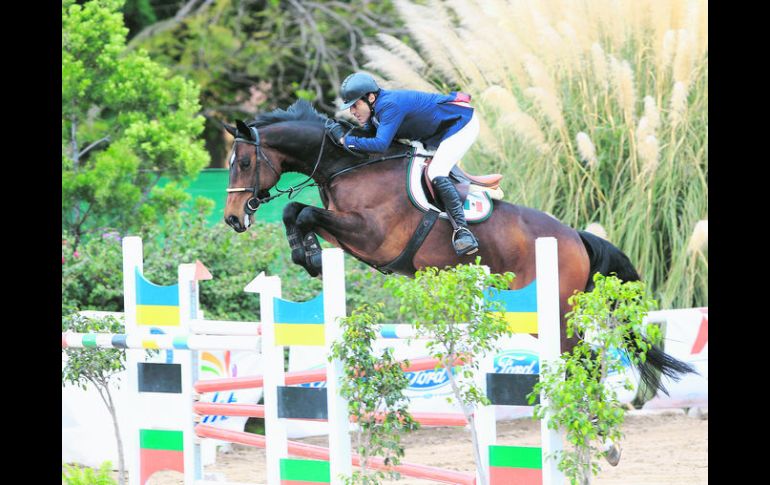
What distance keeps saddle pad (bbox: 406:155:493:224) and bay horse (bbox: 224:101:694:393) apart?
4 centimetres

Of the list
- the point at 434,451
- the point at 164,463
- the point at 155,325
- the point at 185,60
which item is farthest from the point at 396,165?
the point at 185,60

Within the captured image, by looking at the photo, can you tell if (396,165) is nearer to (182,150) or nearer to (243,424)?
(243,424)

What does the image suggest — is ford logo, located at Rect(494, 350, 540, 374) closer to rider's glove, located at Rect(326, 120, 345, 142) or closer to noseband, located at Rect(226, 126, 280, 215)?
rider's glove, located at Rect(326, 120, 345, 142)

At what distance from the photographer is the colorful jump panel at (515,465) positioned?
3.88 m

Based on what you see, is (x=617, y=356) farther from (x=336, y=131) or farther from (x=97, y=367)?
(x=97, y=367)

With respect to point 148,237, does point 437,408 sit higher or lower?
lower

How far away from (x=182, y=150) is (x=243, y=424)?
2769mm

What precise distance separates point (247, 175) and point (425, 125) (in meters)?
0.90

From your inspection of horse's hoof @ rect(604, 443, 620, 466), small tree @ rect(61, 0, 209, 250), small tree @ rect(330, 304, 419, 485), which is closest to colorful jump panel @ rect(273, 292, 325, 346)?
small tree @ rect(330, 304, 419, 485)

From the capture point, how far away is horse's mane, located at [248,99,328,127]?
5.23m

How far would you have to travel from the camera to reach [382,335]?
442 centimetres

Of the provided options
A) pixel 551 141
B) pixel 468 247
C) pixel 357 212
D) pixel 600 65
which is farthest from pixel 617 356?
pixel 600 65

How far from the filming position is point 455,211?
493 cm

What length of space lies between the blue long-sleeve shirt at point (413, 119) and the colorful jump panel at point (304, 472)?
152 centimetres
